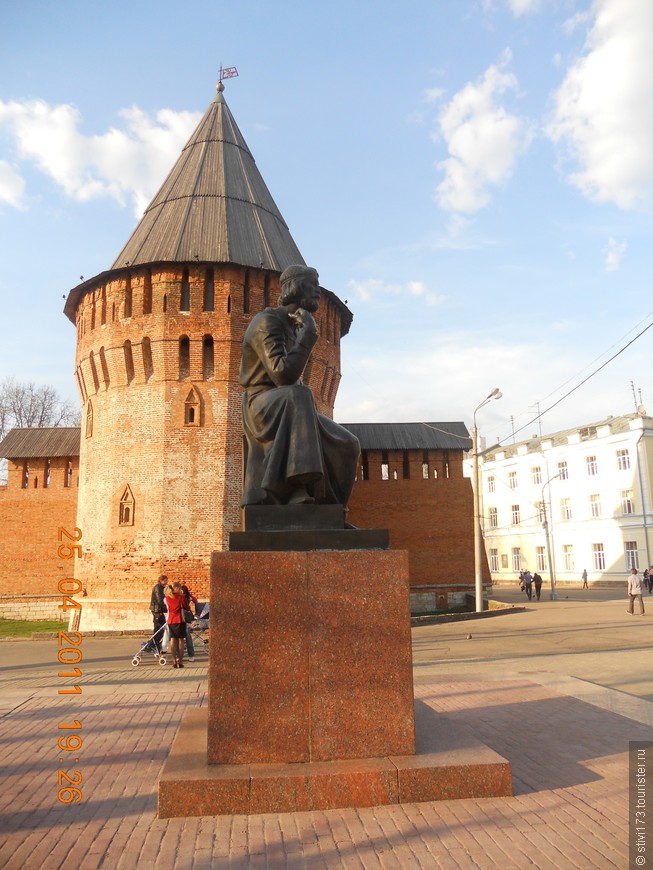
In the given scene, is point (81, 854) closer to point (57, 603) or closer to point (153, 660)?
point (153, 660)

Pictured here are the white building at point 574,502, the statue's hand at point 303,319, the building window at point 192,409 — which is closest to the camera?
the statue's hand at point 303,319

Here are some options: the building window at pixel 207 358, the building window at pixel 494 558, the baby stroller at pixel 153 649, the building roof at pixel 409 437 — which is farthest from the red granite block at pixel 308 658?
the building window at pixel 494 558

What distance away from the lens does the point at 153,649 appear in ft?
37.2

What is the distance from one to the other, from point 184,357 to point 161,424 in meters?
2.18

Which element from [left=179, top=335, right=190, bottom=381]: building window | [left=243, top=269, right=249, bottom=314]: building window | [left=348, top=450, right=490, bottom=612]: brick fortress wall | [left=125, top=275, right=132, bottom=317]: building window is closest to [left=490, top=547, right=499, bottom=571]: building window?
[left=348, top=450, right=490, bottom=612]: brick fortress wall

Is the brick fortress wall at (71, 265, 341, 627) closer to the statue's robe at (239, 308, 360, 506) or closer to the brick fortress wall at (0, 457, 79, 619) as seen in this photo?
the brick fortress wall at (0, 457, 79, 619)

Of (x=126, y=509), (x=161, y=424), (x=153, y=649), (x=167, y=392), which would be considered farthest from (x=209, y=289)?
(x=153, y=649)

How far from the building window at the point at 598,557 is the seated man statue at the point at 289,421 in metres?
34.1

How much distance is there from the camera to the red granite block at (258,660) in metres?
3.43

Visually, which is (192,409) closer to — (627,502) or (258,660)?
(258,660)

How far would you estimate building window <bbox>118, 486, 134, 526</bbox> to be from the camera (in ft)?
58.3

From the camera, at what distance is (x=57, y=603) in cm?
2319

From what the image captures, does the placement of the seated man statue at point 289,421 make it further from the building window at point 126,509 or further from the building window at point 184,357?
the building window at point 184,357

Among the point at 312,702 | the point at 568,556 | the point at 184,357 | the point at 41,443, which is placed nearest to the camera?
the point at 312,702
